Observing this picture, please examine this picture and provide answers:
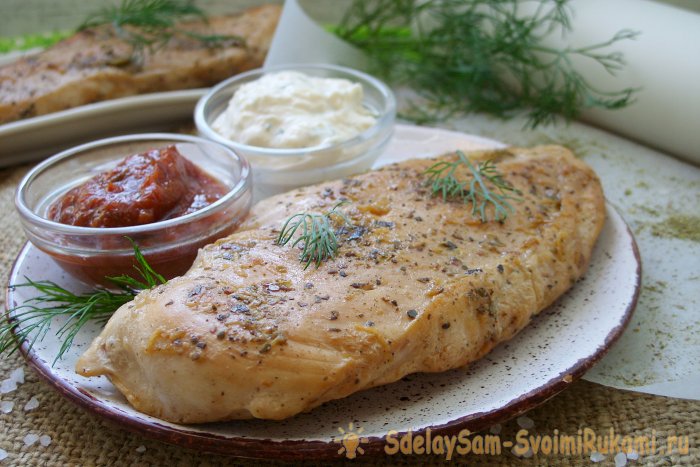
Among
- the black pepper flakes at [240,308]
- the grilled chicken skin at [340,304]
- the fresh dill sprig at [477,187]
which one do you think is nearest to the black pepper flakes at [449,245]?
the grilled chicken skin at [340,304]

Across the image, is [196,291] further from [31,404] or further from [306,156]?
[306,156]

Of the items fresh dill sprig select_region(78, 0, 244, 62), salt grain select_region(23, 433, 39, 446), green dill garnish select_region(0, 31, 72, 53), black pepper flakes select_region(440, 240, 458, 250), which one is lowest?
green dill garnish select_region(0, 31, 72, 53)

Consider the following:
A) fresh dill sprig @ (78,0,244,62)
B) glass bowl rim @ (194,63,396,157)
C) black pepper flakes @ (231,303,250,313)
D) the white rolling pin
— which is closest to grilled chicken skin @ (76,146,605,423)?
black pepper flakes @ (231,303,250,313)

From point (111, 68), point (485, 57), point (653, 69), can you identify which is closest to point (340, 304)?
point (653, 69)

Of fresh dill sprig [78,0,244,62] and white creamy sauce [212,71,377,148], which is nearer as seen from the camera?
white creamy sauce [212,71,377,148]

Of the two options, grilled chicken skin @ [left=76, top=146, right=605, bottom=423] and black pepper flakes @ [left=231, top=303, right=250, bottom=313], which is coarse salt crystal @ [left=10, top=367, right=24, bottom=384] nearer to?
grilled chicken skin @ [left=76, top=146, right=605, bottom=423]

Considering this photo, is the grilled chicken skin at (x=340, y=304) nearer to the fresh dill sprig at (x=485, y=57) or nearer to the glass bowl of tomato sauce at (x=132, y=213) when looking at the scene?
the glass bowl of tomato sauce at (x=132, y=213)
